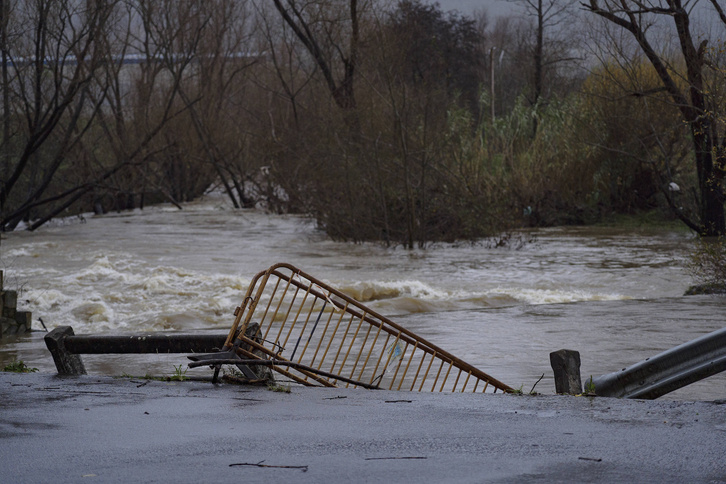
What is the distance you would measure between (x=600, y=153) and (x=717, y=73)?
41.8ft

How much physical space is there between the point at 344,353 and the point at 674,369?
6063 mm

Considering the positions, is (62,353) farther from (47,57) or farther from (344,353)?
(47,57)

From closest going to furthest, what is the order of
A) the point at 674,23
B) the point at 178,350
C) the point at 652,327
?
1. the point at 178,350
2. the point at 652,327
3. the point at 674,23

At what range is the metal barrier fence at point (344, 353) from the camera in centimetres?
625

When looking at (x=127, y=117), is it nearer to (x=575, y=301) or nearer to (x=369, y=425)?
(x=575, y=301)

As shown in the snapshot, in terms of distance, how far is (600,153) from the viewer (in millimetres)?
31578

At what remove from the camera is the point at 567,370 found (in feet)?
19.7

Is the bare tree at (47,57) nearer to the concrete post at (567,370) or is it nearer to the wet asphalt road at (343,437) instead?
the wet asphalt road at (343,437)

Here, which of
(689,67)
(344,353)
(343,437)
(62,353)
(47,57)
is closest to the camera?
(343,437)

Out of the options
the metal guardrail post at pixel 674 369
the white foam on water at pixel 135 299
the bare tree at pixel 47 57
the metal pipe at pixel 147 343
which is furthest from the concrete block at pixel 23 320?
the bare tree at pixel 47 57

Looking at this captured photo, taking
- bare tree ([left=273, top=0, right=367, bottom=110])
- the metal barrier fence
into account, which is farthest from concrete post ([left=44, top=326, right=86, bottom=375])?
bare tree ([left=273, top=0, right=367, bottom=110])

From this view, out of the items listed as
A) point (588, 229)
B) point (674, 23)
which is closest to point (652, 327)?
point (674, 23)

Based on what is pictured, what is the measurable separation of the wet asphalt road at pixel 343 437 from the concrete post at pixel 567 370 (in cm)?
13

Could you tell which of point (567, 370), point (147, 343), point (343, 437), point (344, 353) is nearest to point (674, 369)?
point (567, 370)
